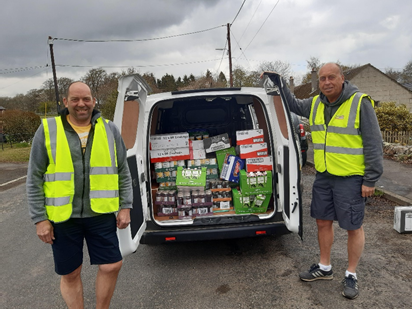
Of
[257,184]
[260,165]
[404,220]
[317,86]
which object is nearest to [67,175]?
[257,184]

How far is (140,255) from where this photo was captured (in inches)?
142

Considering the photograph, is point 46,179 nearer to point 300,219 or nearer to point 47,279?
point 47,279

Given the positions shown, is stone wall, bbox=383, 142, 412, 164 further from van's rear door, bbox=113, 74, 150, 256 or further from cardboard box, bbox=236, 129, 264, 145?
van's rear door, bbox=113, 74, 150, 256

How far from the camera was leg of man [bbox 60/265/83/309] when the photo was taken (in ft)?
7.00

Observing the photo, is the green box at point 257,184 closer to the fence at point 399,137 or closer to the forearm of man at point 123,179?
the forearm of man at point 123,179

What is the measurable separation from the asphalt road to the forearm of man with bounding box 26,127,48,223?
3.83 feet

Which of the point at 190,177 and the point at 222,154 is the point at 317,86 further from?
the point at 190,177

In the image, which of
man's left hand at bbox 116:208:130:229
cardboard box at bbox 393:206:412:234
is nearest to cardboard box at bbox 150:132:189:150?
man's left hand at bbox 116:208:130:229

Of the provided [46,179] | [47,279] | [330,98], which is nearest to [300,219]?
[330,98]

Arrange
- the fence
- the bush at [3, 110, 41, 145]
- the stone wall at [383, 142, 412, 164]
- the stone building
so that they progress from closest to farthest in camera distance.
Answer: the stone wall at [383, 142, 412, 164] < the fence < the bush at [3, 110, 41, 145] < the stone building

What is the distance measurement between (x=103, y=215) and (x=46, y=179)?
1.44ft

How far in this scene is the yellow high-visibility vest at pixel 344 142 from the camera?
2520 millimetres

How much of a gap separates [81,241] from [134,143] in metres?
1.07

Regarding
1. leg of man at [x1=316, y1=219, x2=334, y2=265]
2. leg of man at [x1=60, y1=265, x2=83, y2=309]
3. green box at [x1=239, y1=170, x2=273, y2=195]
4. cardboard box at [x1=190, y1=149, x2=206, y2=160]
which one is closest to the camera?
leg of man at [x1=60, y1=265, x2=83, y2=309]
